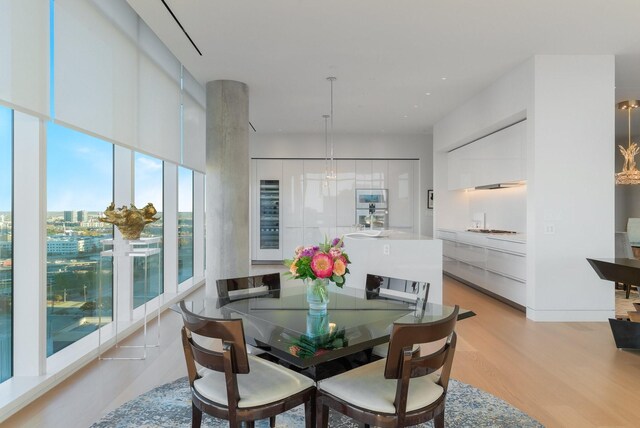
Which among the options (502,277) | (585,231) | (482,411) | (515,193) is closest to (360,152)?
(515,193)

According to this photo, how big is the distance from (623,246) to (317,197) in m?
5.61

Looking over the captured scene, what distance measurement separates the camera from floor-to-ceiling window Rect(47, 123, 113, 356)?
3.07 meters

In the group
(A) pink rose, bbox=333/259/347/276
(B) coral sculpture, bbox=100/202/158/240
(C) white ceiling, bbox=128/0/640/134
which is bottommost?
(A) pink rose, bbox=333/259/347/276

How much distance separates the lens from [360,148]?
891 centimetres

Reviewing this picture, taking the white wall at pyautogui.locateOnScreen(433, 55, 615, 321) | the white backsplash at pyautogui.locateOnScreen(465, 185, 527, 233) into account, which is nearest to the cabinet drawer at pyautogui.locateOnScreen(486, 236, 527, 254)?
the white wall at pyautogui.locateOnScreen(433, 55, 615, 321)

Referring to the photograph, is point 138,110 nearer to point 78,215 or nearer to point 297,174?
point 78,215

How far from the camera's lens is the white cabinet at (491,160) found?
16.6ft

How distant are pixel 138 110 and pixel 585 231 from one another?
5097 millimetres

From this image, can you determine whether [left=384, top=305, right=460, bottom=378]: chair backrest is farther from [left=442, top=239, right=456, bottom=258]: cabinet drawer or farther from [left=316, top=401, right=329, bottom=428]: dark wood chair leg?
[left=442, top=239, right=456, bottom=258]: cabinet drawer

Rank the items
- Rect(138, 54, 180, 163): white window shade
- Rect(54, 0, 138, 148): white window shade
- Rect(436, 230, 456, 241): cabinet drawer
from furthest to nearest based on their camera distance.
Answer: Rect(436, 230, 456, 241): cabinet drawer < Rect(138, 54, 180, 163): white window shade < Rect(54, 0, 138, 148): white window shade

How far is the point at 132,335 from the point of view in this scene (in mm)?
3951

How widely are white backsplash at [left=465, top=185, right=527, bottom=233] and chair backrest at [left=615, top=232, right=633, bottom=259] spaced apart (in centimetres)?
116

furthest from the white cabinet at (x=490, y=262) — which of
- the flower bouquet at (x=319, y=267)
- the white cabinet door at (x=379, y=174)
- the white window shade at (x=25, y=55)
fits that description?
the white window shade at (x=25, y=55)

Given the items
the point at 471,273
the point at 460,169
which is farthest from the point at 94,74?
the point at 460,169
